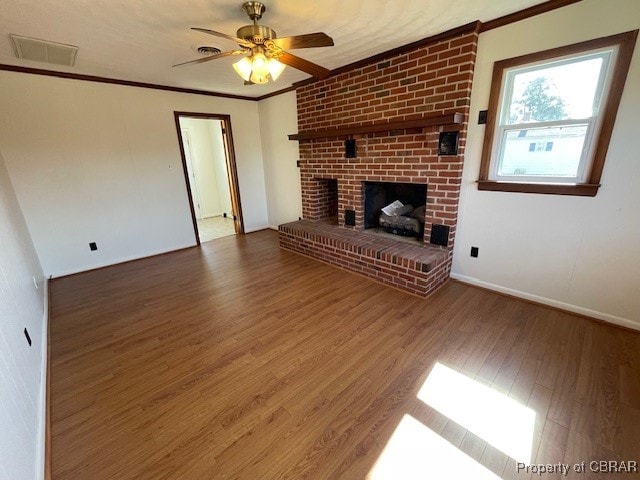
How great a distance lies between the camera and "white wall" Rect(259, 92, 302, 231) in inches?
173

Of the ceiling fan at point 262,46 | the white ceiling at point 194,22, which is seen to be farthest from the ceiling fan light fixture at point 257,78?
the white ceiling at point 194,22

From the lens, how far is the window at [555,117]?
6.24 feet

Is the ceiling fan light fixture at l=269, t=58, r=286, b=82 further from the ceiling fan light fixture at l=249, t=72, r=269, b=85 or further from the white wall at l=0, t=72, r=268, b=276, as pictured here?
the white wall at l=0, t=72, r=268, b=276

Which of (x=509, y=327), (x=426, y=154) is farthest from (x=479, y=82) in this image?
(x=509, y=327)

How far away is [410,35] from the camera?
8.05 ft

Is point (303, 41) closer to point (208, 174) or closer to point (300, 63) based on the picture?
point (300, 63)

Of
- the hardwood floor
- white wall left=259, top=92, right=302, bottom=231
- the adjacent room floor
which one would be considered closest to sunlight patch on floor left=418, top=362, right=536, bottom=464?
the hardwood floor

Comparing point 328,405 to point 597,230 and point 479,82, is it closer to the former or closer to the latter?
point 597,230

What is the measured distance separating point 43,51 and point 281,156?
116 inches

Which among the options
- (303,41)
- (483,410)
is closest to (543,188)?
(483,410)

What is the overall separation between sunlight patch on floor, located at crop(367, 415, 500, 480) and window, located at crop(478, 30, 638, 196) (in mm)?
2089

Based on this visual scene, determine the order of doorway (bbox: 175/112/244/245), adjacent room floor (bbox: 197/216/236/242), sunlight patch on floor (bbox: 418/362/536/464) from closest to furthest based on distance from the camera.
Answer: sunlight patch on floor (bbox: 418/362/536/464), adjacent room floor (bbox: 197/216/236/242), doorway (bbox: 175/112/244/245)

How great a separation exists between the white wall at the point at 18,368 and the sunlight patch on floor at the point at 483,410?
1817mm

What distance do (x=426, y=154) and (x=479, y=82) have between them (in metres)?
0.72
